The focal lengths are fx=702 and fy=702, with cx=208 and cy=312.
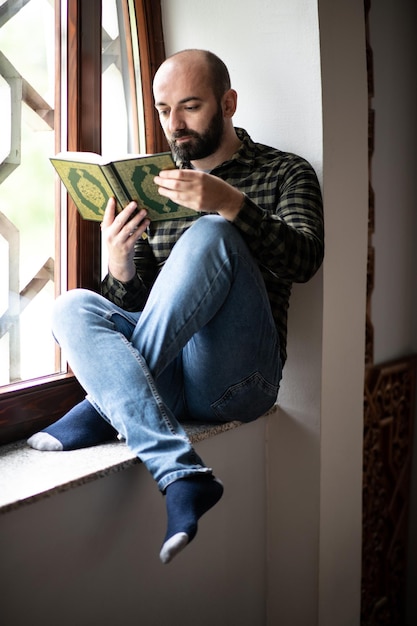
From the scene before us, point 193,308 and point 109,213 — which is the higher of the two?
point 109,213

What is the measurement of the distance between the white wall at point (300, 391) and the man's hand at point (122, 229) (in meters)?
0.47

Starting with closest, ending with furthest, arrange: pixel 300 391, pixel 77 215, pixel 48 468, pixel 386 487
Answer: pixel 48 468
pixel 77 215
pixel 300 391
pixel 386 487

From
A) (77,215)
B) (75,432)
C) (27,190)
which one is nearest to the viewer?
(75,432)

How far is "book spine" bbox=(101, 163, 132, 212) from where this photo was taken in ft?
4.48

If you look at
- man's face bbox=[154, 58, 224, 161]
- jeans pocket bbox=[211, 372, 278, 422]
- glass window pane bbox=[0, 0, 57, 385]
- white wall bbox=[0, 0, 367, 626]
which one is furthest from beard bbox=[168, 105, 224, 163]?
jeans pocket bbox=[211, 372, 278, 422]

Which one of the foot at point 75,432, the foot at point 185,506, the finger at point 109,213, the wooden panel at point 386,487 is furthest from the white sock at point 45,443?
the wooden panel at point 386,487

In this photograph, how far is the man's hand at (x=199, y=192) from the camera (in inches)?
53.1

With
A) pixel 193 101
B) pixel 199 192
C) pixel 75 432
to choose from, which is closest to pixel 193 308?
pixel 199 192

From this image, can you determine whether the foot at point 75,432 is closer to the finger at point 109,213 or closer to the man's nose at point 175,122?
the finger at point 109,213

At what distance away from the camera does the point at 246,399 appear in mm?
1547

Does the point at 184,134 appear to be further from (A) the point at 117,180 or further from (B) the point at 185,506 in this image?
(B) the point at 185,506

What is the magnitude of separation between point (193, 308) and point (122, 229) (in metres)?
0.25

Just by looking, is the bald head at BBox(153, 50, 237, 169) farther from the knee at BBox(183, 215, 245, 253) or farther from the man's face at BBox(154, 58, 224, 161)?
the knee at BBox(183, 215, 245, 253)

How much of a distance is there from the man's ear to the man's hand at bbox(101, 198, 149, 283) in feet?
1.43
